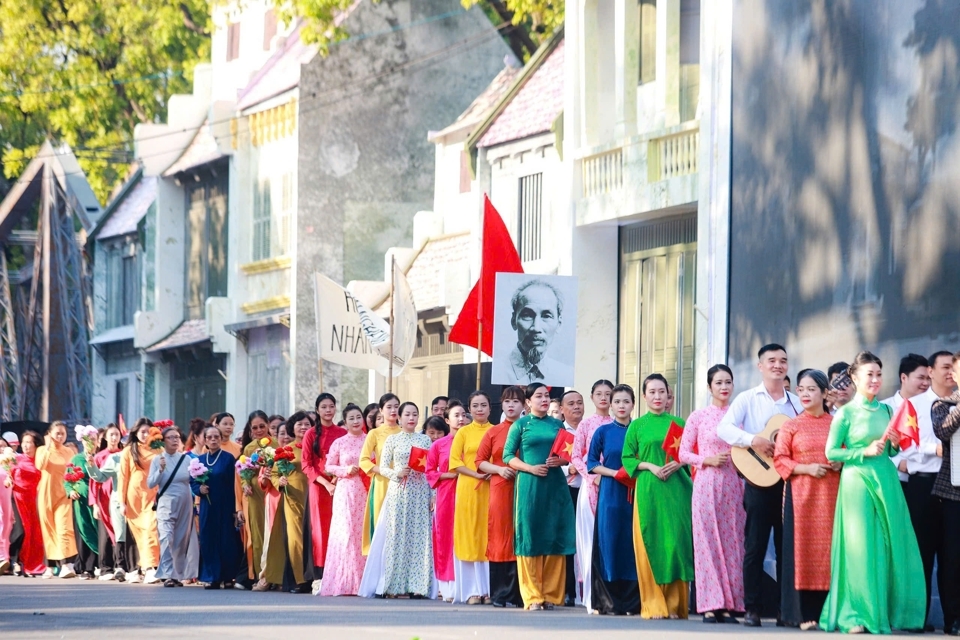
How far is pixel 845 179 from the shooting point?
1877 centimetres

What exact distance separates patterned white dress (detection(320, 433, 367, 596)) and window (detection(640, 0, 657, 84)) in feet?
23.8

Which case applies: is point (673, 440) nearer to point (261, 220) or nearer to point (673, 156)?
point (673, 156)

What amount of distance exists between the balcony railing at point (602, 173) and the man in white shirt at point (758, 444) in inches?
394

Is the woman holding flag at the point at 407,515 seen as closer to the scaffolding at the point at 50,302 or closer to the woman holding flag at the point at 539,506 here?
the woman holding flag at the point at 539,506

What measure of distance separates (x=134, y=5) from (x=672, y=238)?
24.7 metres

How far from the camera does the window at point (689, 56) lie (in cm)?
2338

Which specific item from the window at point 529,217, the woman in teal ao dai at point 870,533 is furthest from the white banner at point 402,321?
the woman in teal ao dai at point 870,533

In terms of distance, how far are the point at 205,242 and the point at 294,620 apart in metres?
26.5

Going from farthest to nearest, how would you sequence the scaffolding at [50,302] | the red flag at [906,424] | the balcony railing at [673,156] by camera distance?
the scaffolding at [50,302], the balcony railing at [673,156], the red flag at [906,424]

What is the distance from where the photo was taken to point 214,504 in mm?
21297

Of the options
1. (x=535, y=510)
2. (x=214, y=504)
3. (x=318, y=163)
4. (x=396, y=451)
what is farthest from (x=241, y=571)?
(x=318, y=163)

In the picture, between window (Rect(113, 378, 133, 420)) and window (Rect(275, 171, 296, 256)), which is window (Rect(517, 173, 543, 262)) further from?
window (Rect(113, 378, 133, 420))

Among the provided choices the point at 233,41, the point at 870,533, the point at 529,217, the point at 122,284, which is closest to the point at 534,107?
the point at 529,217

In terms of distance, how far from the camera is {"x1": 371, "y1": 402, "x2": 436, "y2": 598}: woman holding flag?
18469 millimetres
